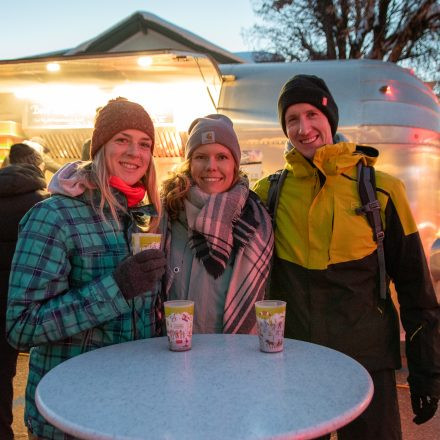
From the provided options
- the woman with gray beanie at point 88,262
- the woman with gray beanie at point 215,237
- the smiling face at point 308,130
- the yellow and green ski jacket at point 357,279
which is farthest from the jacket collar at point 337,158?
the woman with gray beanie at point 88,262

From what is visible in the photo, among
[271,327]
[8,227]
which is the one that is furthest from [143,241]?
[8,227]

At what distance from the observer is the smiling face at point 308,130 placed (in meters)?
2.60

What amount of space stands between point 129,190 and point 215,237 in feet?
1.57

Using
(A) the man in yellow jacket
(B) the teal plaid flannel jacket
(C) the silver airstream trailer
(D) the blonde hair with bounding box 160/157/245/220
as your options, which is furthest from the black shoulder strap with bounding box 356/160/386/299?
(C) the silver airstream trailer

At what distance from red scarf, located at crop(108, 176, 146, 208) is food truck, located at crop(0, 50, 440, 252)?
2764 mm

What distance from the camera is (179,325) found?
1872mm

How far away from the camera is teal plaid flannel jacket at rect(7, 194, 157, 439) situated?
1.81 metres

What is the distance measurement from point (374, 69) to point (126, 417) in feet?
15.1

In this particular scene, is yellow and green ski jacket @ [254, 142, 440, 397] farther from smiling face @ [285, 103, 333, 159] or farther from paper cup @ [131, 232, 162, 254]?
paper cup @ [131, 232, 162, 254]

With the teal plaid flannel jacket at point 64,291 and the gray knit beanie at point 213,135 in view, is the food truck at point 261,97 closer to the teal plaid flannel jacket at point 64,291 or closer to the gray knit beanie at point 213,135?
the gray knit beanie at point 213,135

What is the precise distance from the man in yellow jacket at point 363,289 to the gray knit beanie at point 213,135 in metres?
0.43

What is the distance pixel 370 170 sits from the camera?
2475 mm

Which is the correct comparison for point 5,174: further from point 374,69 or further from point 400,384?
point 400,384

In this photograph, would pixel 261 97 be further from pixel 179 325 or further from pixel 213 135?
pixel 179 325
